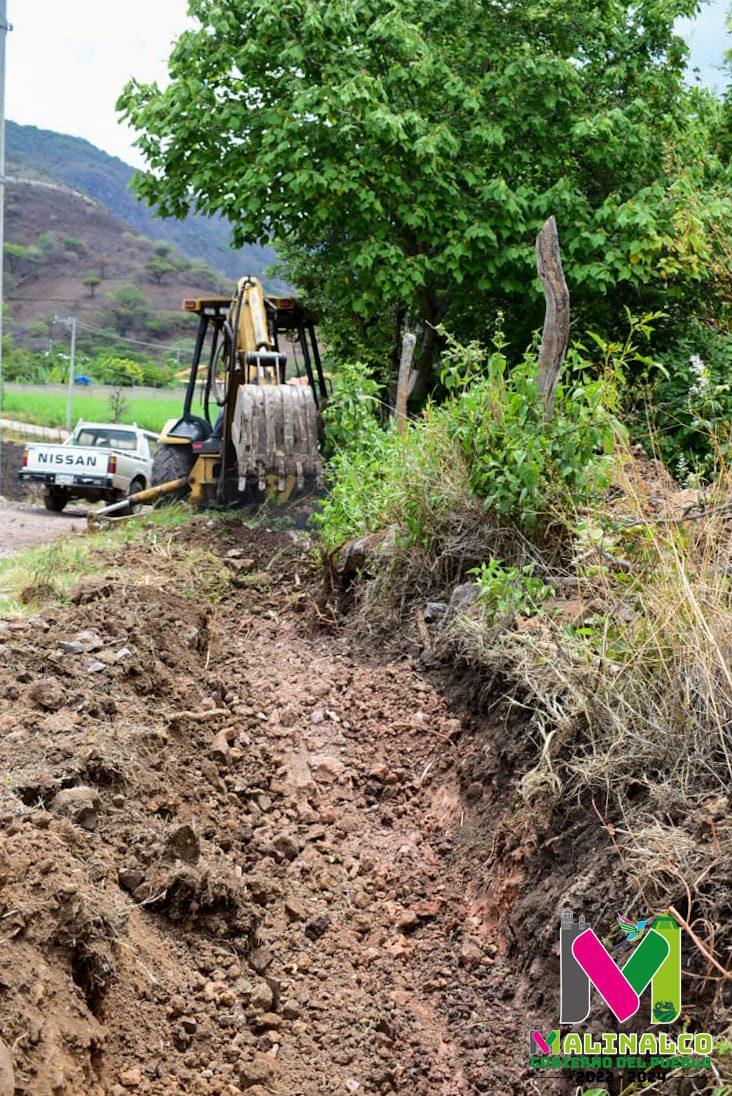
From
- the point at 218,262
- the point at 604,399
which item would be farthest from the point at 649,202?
the point at 218,262

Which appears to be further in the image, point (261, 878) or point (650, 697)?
point (261, 878)

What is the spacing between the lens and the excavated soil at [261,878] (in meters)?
3.13

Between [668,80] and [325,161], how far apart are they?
490cm

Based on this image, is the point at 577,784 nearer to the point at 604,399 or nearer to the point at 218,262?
the point at 604,399

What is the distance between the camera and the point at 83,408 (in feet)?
183

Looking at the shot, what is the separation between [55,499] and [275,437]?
9.41m

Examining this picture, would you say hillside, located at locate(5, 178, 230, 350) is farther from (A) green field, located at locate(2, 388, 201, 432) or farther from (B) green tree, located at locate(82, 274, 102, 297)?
(A) green field, located at locate(2, 388, 201, 432)

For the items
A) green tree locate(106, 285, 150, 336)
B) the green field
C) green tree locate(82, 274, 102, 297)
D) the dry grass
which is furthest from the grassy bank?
green tree locate(82, 274, 102, 297)

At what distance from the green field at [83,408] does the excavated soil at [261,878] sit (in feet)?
136

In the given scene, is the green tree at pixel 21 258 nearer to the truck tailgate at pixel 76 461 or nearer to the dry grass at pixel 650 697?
the truck tailgate at pixel 76 461

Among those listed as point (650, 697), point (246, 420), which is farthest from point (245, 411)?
point (650, 697)

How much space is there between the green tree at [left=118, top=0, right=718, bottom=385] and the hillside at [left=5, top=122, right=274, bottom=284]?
127 meters

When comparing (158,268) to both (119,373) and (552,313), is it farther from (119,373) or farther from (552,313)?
(552,313)

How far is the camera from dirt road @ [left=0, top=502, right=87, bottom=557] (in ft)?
41.9
